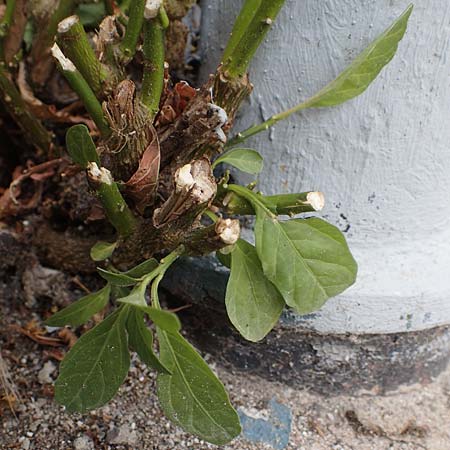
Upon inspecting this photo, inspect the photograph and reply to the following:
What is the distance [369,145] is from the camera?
0.85 m

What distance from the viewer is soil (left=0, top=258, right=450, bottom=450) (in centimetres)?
84

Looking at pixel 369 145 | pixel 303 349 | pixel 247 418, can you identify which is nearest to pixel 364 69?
pixel 369 145

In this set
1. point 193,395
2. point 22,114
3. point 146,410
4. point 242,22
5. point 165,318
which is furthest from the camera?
point 22,114

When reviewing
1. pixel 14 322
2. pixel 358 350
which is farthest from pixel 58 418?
pixel 358 350

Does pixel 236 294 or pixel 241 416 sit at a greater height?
pixel 236 294

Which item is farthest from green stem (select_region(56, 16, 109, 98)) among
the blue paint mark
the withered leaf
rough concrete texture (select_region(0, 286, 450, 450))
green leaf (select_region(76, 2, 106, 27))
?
the blue paint mark

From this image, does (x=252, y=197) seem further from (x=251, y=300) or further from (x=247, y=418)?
(x=247, y=418)

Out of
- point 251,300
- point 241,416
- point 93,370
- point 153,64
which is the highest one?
point 153,64

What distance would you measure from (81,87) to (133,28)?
11cm

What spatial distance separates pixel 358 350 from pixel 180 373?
1.23ft

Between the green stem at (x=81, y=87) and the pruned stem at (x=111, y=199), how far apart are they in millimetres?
103

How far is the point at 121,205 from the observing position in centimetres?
77

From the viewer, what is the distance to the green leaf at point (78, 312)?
757mm

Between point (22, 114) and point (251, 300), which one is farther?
point (22, 114)
